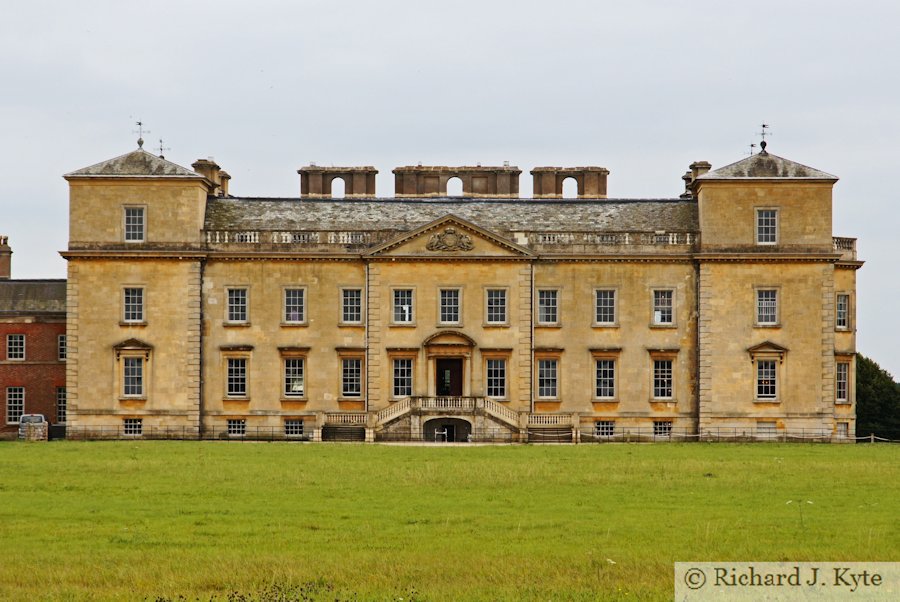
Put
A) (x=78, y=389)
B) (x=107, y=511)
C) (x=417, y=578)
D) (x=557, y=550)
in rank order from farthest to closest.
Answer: (x=78, y=389) < (x=107, y=511) < (x=557, y=550) < (x=417, y=578)

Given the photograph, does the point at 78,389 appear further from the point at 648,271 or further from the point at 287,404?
the point at 648,271

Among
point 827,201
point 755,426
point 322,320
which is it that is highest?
point 827,201

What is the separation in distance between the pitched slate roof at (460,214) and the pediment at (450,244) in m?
0.75

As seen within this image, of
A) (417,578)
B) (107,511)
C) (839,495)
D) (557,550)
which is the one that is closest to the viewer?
(417,578)

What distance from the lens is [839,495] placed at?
94.0 ft

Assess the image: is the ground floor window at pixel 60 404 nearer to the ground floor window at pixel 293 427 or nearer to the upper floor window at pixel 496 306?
the ground floor window at pixel 293 427

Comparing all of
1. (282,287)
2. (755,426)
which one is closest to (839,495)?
(755,426)

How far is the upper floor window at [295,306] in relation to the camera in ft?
189

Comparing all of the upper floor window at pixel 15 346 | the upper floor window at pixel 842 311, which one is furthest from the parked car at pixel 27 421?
the upper floor window at pixel 842 311

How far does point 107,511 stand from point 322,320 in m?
32.4

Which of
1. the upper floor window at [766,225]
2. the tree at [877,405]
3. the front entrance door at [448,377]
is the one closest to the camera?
the upper floor window at [766,225]

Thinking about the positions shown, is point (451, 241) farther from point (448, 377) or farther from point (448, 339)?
point (448, 377)

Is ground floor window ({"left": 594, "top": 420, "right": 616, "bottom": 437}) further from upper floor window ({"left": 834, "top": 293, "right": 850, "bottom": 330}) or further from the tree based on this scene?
the tree

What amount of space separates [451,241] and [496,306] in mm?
3035
